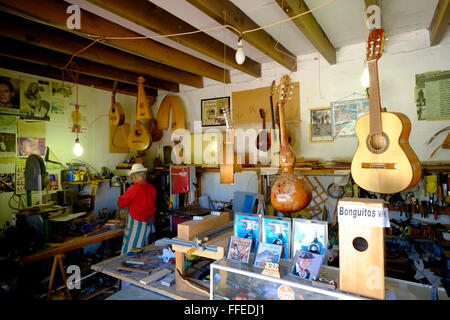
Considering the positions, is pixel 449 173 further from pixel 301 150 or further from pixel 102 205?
pixel 102 205

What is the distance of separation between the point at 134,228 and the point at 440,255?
3.85m

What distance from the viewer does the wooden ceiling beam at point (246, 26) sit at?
2.33 meters

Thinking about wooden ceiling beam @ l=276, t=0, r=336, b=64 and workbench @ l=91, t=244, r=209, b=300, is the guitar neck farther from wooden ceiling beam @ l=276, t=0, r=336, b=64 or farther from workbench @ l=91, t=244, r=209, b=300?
workbench @ l=91, t=244, r=209, b=300

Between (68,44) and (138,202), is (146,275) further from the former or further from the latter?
(68,44)

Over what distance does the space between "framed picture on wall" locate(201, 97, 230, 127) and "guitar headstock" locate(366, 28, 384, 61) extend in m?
3.04

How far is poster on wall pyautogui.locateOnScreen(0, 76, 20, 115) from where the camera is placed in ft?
12.4

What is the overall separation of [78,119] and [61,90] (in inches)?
21.4

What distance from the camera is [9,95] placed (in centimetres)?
387

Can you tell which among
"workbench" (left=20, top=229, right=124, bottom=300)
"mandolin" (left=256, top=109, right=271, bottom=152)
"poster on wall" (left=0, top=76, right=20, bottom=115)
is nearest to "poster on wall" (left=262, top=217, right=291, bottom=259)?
"mandolin" (left=256, top=109, right=271, bottom=152)

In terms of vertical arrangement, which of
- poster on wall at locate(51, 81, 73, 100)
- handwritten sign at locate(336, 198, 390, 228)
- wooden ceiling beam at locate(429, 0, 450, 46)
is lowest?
handwritten sign at locate(336, 198, 390, 228)

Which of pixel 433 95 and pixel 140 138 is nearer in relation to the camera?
pixel 433 95

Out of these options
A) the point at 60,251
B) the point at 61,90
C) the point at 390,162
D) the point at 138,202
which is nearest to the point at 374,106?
the point at 390,162
